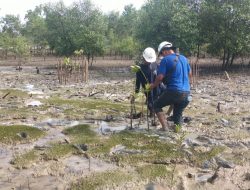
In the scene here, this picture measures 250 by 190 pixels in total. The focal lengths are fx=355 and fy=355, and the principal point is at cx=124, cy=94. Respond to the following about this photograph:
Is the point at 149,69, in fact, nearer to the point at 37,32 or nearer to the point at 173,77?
the point at 173,77

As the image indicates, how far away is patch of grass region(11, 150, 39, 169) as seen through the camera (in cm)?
684

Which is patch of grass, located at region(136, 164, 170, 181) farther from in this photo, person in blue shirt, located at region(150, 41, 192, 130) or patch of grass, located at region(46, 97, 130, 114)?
patch of grass, located at region(46, 97, 130, 114)

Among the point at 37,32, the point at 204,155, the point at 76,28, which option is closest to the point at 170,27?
the point at 76,28

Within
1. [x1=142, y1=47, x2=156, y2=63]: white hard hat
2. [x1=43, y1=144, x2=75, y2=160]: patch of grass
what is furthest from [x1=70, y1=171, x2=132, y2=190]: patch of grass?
[x1=142, y1=47, x2=156, y2=63]: white hard hat

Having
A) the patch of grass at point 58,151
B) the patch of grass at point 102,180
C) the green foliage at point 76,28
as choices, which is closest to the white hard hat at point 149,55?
the patch of grass at point 58,151

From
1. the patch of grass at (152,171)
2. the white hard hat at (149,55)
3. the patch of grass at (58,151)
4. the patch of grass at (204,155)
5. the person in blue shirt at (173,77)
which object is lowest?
the patch of grass at (58,151)

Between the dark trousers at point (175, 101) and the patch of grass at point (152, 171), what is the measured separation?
91.6 inches

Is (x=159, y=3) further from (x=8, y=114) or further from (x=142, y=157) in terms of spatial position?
(x=142, y=157)

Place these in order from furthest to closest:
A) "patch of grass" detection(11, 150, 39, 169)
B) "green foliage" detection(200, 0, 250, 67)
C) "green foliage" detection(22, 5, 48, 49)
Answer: "green foliage" detection(22, 5, 48, 49), "green foliage" detection(200, 0, 250, 67), "patch of grass" detection(11, 150, 39, 169)

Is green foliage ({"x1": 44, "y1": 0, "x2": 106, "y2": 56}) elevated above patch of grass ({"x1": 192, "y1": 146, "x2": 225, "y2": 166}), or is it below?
above

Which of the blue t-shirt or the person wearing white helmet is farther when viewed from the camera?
→ the person wearing white helmet

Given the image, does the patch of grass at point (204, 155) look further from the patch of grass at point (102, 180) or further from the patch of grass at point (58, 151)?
the patch of grass at point (58, 151)

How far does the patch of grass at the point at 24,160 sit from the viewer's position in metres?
6.84

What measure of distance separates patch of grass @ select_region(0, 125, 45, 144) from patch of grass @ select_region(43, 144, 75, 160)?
1.03m
